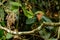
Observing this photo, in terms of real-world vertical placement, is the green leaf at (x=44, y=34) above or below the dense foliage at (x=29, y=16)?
below

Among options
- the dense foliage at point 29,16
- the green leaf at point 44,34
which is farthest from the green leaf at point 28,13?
the green leaf at point 44,34

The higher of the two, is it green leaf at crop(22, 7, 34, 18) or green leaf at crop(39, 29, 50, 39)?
green leaf at crop(22, 7, 34, 18)

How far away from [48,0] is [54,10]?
126 mm

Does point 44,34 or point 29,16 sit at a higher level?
point 29,16

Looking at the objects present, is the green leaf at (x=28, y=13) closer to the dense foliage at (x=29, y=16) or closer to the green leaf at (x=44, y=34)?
the dense foliage at (x=29, y=16)

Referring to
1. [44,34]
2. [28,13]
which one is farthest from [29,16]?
[44,34]

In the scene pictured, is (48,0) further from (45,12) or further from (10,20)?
(10,20)

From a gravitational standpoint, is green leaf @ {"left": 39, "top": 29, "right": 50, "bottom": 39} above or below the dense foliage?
below

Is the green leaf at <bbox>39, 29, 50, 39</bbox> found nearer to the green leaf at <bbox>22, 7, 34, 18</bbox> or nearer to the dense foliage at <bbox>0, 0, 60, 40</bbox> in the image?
the dense foliage at <bbox>0, 0, 60, 40</bbox>

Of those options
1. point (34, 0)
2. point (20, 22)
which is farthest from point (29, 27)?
point (34, 0)

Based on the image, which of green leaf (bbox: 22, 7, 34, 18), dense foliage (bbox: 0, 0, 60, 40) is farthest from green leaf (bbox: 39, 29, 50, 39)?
green leaf (bbox: 22, 7, 34, 18)

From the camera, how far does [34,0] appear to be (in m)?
2.19

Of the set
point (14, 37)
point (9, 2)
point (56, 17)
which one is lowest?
point (14, 37)

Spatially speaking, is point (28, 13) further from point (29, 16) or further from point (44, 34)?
point (44, 34)
